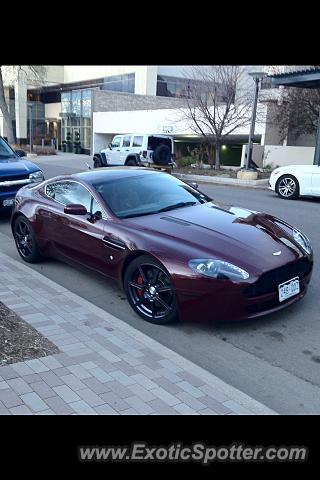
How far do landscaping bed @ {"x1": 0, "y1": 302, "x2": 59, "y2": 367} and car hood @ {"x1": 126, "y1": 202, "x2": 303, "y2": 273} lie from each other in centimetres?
147

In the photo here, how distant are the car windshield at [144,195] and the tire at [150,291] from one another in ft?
2.47

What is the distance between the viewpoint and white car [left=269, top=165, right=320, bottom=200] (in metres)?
11.9

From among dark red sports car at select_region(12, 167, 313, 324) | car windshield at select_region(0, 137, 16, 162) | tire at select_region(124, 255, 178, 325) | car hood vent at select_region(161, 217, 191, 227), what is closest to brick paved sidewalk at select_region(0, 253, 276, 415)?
tire at select_region(124, 255, 178, 325)

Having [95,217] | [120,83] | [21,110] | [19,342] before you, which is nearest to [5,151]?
[95,217]

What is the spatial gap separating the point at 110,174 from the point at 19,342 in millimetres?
2772

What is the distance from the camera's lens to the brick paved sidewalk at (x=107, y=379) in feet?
9.16

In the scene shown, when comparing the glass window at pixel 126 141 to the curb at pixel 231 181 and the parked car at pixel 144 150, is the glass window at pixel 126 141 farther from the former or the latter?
the curb at pixel 231 181

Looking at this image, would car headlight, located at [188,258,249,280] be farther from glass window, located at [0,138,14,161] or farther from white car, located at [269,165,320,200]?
white car, located at [269,165,320,200]

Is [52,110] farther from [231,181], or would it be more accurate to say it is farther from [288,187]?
[288,187]

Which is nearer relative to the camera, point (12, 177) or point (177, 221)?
point (177, 221)

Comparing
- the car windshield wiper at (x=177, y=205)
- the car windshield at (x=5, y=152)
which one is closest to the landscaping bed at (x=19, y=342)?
Result: the car windshield wiper at (x=177, y=205)

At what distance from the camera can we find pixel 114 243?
4.71 meters

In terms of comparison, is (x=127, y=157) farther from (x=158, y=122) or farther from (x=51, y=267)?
(x=51, y=267)
